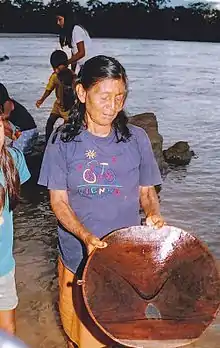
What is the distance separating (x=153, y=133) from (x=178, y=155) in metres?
0.87

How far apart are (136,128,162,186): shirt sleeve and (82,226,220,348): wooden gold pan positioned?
0.21m

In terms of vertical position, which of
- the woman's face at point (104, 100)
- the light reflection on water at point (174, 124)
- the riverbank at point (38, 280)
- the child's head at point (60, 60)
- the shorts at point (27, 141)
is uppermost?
the woman's face at point (104, 100)

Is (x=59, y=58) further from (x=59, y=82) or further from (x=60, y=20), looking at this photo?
(x=60, y=20)

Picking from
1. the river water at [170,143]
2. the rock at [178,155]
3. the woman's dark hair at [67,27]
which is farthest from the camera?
the rock at [178,155]

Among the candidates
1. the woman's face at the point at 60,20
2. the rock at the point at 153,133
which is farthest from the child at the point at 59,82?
the rock at the point at 153,133

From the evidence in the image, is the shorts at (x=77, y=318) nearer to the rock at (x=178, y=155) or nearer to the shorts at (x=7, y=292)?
the shorts at (x=7, y=292)

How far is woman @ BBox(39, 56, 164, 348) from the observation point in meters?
2.48

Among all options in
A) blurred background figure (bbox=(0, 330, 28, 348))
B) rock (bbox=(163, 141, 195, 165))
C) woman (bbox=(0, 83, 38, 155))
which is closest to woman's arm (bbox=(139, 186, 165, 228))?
blurred background figure (bbox=(0, 330, 28, 348))

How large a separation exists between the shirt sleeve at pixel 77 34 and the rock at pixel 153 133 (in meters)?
1.31

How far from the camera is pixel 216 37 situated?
153ft

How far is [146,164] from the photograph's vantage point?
261 cm

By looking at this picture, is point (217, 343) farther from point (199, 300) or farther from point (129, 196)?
point (129, 196)

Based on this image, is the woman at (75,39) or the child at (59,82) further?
the child at (59,82)

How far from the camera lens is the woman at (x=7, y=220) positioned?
2549 millimetres
